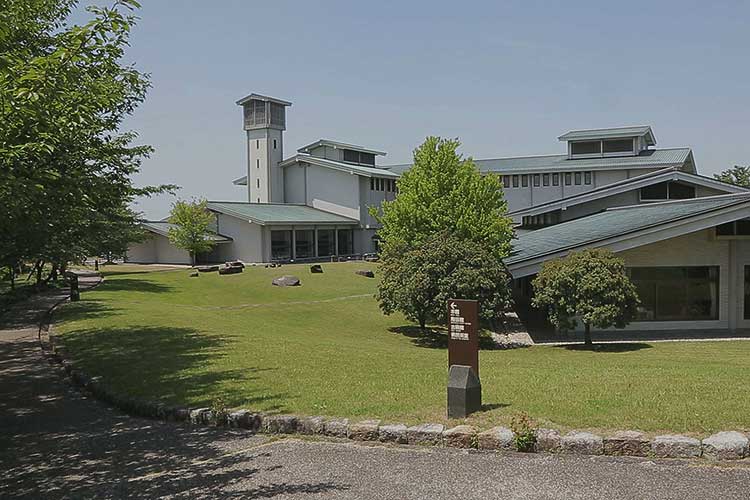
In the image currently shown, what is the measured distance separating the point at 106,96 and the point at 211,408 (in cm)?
491

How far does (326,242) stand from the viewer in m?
52.4

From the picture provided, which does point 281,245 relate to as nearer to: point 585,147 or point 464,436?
point 585,147

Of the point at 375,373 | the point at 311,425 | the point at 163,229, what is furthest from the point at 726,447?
the point at 163,229

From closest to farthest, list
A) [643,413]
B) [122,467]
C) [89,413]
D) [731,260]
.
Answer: [122,467], [643,413], [89,413], [731,260]

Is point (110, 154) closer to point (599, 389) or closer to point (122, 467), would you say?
point (122, 467)

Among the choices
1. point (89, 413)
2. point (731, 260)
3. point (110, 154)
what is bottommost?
point (89, 413)

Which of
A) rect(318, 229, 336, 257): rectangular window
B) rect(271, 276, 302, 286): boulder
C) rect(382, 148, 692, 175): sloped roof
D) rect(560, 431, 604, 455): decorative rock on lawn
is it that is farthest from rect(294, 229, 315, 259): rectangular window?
rect(560, 431, 604, 455): decorative rock on lawn

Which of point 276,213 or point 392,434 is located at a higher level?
point 276,213

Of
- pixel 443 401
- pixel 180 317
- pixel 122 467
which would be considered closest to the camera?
pixel 122 467

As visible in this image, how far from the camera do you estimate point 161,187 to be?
3030 centimetres

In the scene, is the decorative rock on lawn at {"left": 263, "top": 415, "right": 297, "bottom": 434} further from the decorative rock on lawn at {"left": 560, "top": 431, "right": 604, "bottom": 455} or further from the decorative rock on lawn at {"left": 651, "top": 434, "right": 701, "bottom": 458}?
the decorative rock on lawn at {"left": 651, "top": 434, "right": 701, "bottom": 458}

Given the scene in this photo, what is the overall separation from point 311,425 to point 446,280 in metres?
12.5

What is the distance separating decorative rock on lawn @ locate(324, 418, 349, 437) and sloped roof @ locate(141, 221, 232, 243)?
40452mm

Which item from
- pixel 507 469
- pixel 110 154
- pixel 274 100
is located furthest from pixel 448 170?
pixel 274 100
